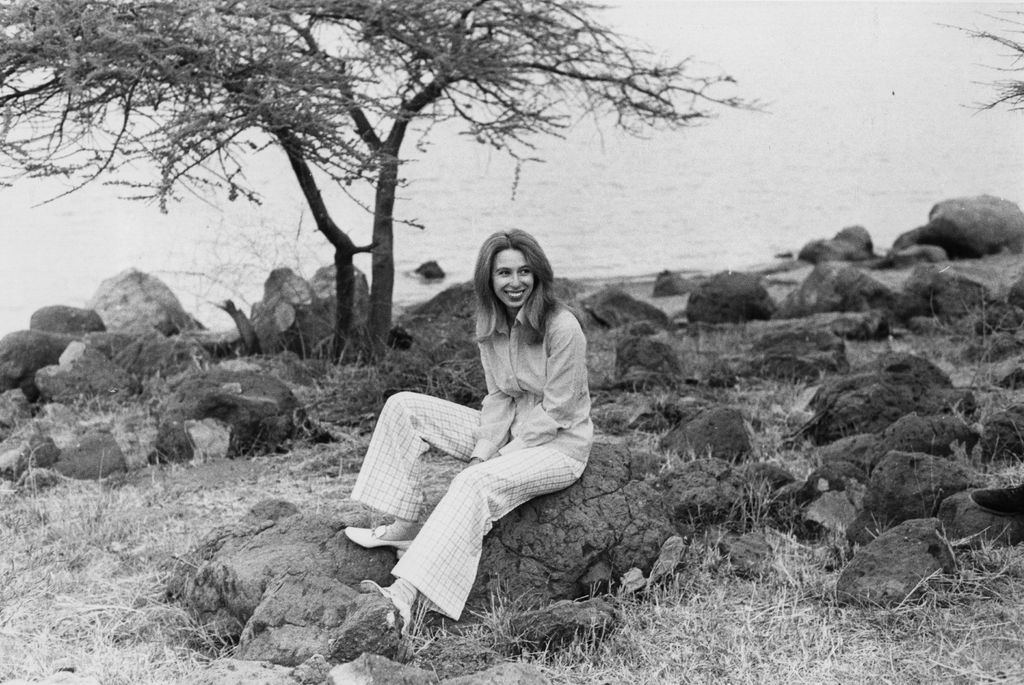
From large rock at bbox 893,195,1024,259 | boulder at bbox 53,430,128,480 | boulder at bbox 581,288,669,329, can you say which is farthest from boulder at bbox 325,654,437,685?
large rock at bbox 893,195,1024,259

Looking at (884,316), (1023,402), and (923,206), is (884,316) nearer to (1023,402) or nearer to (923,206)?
(1023,402)

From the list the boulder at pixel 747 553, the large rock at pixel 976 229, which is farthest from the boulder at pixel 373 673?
the large rock at pixel 976 229

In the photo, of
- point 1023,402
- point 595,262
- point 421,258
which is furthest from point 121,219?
point 1023,402

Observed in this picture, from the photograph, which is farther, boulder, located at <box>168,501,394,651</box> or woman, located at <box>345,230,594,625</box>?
woman, located at <box>345,230,594,625</box>

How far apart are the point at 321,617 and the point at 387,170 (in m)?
4.72

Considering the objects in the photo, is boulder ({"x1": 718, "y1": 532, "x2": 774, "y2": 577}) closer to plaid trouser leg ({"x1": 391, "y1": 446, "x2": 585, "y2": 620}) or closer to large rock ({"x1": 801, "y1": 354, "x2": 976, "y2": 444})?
plaid trouser leg ({"x1": 391, "y1": 446, "x2": 585, "y2": 620})

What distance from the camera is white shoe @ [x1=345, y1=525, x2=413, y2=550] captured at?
4965mm

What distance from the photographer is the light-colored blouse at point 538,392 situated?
4766mm

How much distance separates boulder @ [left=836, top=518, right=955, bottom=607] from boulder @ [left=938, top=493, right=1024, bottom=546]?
296 mm

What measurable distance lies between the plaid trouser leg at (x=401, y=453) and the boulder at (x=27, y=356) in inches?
240

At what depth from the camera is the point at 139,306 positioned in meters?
14.8

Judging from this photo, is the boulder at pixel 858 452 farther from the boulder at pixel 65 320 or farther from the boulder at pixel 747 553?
the boulder at pixel 65 320

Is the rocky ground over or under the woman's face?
under

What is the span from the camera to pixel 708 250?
2691 centimetres
